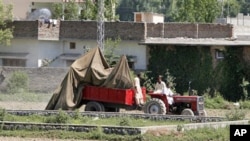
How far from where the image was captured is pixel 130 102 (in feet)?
122

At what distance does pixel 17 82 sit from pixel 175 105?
16866mm

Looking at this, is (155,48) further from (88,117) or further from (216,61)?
(88,117)

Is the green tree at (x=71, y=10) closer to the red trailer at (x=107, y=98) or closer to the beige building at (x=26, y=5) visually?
the beige building at (x=26, y=5)

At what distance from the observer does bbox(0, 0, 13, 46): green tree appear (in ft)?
187

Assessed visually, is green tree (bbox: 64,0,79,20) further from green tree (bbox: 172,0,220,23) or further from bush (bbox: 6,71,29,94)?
bush (bbox: 6,71,29,94)

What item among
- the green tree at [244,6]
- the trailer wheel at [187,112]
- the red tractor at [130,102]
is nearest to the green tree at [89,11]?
the red tractor at [130,102]

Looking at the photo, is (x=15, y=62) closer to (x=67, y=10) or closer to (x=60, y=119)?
(x=67, y=10)

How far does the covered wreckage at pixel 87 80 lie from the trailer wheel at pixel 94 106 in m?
0.44

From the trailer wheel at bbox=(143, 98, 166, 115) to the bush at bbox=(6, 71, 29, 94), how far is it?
1639 centimetres

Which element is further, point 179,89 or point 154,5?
point 154,5

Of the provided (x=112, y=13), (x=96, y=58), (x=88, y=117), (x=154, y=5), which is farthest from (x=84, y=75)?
(x=154, y=5)

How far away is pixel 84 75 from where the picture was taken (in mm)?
38594

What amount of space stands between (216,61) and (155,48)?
411cm

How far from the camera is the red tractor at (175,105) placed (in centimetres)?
3616
